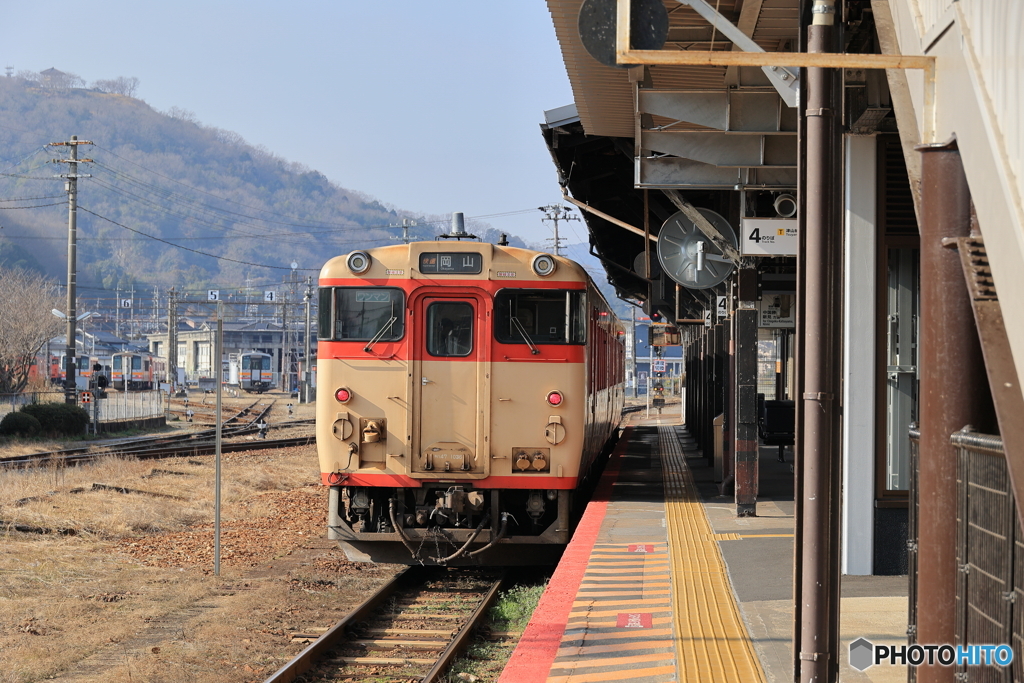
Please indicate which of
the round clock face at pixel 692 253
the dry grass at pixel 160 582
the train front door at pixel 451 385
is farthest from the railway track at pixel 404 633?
the round clock face at pixel 692 253

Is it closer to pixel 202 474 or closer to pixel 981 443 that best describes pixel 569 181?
pixel 202 474

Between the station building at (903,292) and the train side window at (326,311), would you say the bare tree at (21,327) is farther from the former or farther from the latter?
the station building at (903,292)

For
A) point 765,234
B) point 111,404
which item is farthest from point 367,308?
point 111,404

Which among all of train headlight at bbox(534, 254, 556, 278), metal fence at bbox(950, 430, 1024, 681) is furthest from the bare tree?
metal fence at bbox(950, 430, 1024, 681)

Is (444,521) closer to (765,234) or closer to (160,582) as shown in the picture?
(160,582)

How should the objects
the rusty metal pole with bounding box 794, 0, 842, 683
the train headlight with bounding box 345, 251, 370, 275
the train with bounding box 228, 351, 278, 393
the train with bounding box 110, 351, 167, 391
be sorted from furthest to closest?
the train with bounding box 228, 351, 278, 393 < the train with bounding box 110, 351, 167, 391 < the train headlight with bounding box 345, 251, 370, 275 < the rusty metal pole with bounding box 794, 0, 842, 683

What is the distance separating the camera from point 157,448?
2577cm

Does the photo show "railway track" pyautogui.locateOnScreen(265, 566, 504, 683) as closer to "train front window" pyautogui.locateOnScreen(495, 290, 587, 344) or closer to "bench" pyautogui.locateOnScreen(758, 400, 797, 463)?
"train front window" pyautogui.locateOnScreen(495, 290, 587, 344)

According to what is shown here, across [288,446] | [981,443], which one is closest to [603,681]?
[981,443]

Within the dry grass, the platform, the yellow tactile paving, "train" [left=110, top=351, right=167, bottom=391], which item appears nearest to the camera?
the yellow tactile paving

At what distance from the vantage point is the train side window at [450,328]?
9859 mm

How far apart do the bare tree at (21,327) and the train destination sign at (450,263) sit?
31711 mm

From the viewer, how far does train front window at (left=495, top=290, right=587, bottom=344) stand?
32.2 feet

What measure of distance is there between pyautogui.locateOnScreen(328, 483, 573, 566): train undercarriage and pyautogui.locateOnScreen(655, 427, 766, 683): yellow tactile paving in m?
1.21
